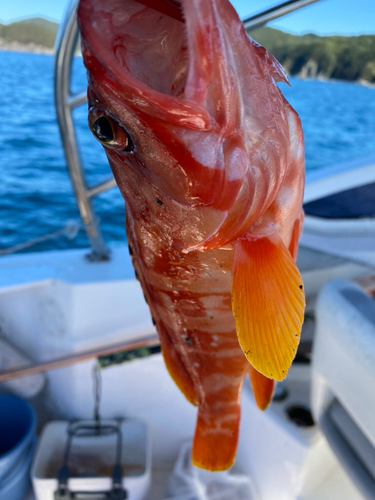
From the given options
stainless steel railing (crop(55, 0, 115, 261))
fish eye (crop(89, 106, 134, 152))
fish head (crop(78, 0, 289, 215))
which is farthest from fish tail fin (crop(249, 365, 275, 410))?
stainless steel railing (crop(55, 0, 115, 261))

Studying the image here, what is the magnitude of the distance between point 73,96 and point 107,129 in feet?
4.30

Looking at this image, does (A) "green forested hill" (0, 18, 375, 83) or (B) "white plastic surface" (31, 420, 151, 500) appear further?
(A) "green forested hill" (0, 18, 375, 83)

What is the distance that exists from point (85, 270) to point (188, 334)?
1661 millimetres

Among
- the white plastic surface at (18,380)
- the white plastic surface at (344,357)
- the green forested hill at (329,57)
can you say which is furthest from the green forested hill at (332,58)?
the white plastic surface at (18,380)

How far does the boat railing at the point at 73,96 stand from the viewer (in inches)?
46.8

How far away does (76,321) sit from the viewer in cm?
227

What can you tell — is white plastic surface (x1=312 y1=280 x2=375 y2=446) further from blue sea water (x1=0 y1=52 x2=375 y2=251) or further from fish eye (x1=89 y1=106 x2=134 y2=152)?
fish eye (x1=89 y1=106 x2=134 y2=152)

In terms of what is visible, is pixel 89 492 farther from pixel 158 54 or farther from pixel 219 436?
pixel 158 54

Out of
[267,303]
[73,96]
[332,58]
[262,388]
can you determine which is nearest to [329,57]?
[332,58]

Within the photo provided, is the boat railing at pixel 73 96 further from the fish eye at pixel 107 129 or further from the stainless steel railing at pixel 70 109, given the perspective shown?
the fish eye at pixel 107 129

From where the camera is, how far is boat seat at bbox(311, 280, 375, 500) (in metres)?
1.43

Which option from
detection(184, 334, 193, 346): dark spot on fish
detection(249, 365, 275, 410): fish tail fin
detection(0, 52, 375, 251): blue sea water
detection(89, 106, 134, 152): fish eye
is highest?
detection(89, 106, 134, 152): fish eye

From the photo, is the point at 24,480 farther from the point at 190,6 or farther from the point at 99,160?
the point at 99,160

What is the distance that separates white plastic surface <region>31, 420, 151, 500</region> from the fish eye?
7.21ft
